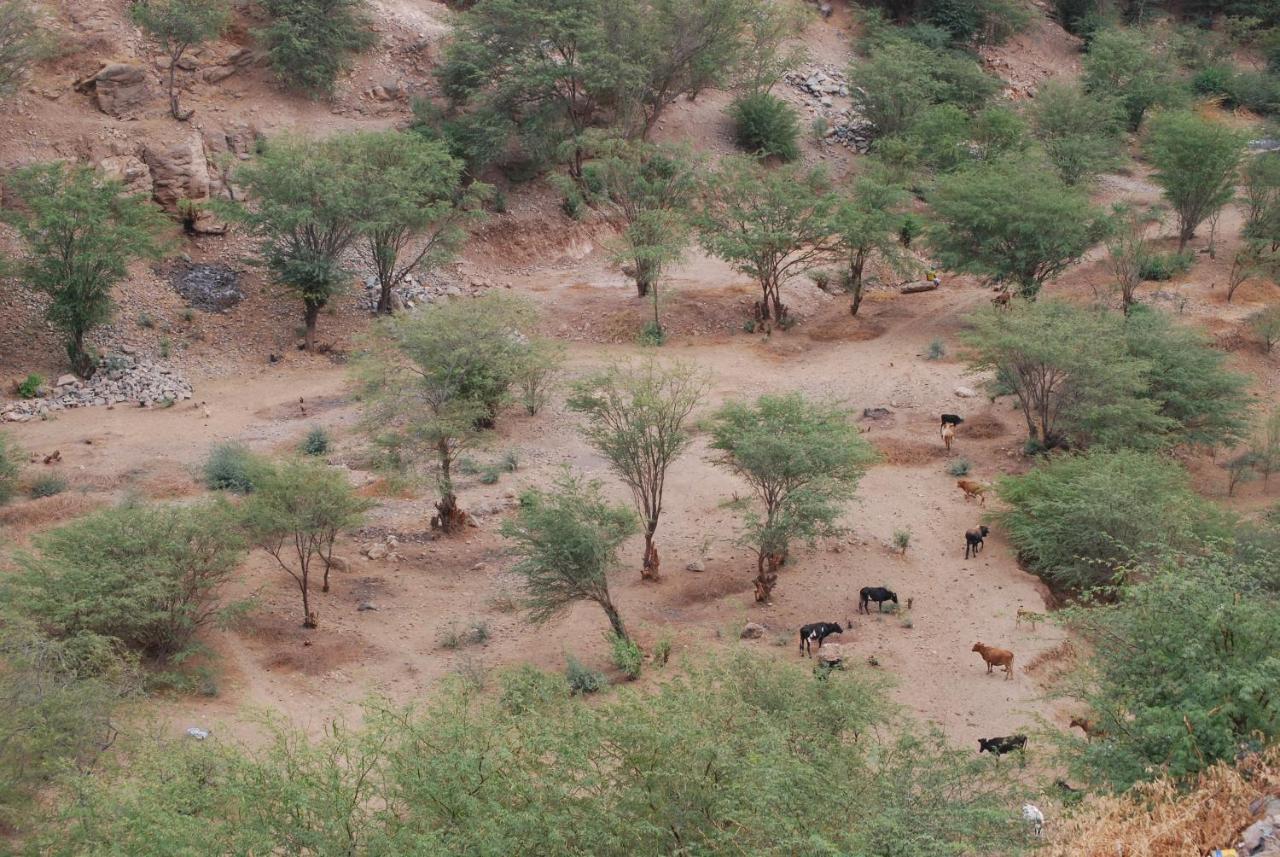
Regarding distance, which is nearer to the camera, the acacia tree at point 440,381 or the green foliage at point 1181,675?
the green foliage at point 1181,675

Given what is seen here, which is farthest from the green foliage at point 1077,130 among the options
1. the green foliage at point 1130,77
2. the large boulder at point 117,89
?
the large boulder at point 117,89

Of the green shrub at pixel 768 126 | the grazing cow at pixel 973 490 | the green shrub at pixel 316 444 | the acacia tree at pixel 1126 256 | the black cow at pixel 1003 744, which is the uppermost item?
the green shrub at pixel 768 126

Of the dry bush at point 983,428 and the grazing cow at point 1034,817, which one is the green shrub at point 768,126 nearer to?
the dry bush at point 983,428

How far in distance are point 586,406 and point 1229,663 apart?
42.9ft

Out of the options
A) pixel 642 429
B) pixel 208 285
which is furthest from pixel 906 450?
pixel 208 285

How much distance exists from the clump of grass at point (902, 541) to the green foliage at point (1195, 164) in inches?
898

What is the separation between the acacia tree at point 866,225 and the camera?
35.1 m

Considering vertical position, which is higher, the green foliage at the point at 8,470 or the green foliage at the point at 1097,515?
the green foliage at the point at 1097,515

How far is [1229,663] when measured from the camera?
12.7 metres

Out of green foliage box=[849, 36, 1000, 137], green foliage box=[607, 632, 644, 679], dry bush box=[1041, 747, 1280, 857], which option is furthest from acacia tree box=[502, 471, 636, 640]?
A: green foliage box=[849, 36, 1000, 137]

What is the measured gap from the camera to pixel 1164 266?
38.2 metres

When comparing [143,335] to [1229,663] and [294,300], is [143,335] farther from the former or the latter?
[1229,663]

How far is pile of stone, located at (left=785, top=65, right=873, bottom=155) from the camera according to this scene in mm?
48375

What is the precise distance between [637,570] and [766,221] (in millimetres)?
Answer: 15200
